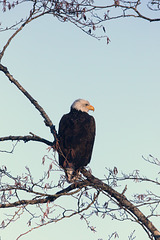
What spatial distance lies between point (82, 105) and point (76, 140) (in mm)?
1181

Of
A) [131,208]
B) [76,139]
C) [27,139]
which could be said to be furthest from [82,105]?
[131,208]

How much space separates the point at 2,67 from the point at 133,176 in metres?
2.92

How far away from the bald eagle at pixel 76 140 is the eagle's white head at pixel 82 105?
477mm

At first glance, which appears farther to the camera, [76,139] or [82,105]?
[82,105]

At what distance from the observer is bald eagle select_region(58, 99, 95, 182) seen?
7082 mm

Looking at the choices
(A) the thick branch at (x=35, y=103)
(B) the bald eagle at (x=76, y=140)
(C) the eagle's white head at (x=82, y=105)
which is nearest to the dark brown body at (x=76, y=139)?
(B) the bald eagle at (x=76, y=140)

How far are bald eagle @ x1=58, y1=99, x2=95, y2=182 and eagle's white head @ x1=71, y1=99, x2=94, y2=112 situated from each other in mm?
477

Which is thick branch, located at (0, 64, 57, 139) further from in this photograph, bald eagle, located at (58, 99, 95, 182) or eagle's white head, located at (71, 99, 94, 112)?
eagle's white head, located at (71, 99, 94, 112)

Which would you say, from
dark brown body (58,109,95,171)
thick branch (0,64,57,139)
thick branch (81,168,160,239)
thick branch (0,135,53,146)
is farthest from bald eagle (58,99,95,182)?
thick branch (81,168,160,239)

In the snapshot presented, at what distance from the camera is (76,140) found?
281 inches

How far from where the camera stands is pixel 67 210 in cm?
550

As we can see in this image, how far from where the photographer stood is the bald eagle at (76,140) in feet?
23.2

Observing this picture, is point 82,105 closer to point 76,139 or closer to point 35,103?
point 76,139

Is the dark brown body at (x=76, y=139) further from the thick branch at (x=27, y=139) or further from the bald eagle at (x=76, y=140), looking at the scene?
the thick branch at (x=27, y=139)
